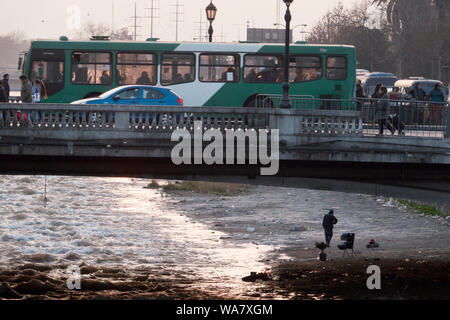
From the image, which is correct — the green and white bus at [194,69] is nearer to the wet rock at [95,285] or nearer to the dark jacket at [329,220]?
the dark jacket at [329,220]

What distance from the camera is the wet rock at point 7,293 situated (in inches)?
1139

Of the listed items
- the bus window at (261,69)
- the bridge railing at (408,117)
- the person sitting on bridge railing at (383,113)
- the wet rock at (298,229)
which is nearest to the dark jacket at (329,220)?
the bridge railing at (408,117)

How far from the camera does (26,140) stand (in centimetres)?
2645

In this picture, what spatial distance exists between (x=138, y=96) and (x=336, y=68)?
361 inches

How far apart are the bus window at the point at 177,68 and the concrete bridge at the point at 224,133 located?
11.3 meters

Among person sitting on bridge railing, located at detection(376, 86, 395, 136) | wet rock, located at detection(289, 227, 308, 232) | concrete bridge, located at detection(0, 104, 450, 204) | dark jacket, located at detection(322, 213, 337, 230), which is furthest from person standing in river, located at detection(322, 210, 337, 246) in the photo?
wet rock, located at detection(289, 227, 308, 232)

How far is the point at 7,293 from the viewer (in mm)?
29234

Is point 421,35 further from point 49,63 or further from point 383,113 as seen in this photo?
point 383,113

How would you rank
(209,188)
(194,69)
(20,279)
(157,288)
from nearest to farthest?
(157,288) → (20,279) → (194,69) → (209,188)

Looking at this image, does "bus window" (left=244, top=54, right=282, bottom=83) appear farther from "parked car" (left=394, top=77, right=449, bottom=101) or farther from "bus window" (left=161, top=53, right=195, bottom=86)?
"parked car" (left=394, top=77, right=449, bottom=101)

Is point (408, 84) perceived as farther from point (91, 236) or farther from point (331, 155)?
point (331, 155)

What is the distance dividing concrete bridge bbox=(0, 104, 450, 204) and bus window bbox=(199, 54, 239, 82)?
37.7ft

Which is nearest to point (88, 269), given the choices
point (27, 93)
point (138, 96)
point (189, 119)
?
point (138, 96)

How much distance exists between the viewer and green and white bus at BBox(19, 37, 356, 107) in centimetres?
3869
